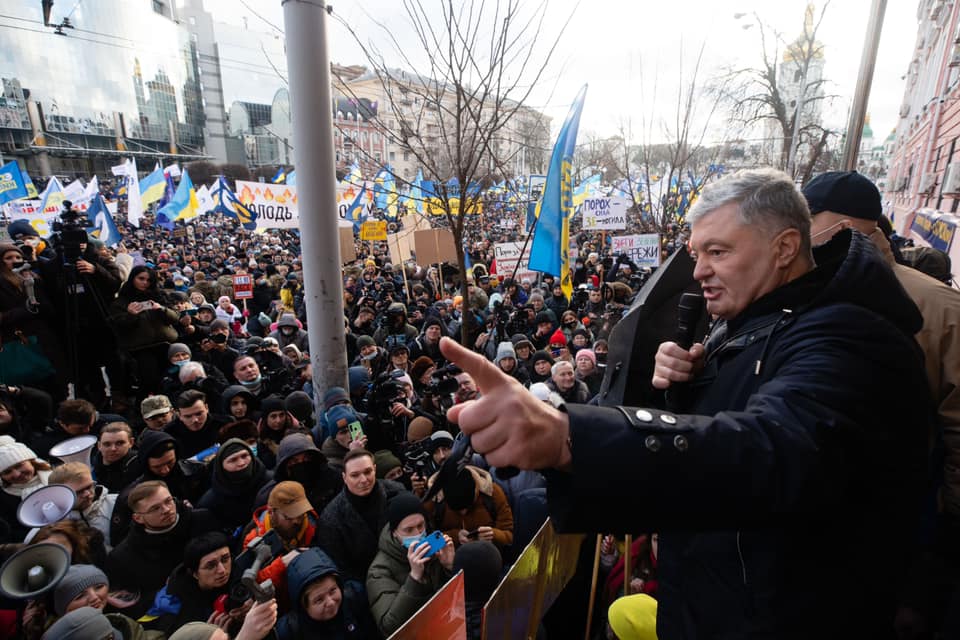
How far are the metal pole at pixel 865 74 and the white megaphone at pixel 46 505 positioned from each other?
303 inches

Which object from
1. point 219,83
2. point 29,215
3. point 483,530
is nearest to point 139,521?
point 483,530

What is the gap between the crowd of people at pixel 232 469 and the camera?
2.75 metres

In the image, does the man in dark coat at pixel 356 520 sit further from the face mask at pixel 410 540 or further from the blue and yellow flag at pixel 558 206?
the blue and yellow flag at pixel 558 206

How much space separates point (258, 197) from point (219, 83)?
83.2m

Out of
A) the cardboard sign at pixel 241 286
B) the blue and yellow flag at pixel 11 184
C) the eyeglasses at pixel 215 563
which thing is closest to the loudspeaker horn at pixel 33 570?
the eyeglasses at pixel 215 563

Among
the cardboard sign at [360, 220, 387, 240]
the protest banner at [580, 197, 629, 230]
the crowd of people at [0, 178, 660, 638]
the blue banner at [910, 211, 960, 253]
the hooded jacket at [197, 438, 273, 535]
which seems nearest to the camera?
the crowd of people at [0, 178, 660, 638]

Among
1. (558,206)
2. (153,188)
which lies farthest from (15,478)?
(153,188)

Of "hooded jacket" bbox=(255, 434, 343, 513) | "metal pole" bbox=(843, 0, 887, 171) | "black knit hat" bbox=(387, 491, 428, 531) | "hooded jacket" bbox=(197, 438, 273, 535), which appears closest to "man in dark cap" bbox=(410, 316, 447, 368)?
"hooded jacket" bbox=(255, 434, 343, 513)

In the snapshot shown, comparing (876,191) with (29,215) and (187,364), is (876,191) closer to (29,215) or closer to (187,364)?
(187,364)

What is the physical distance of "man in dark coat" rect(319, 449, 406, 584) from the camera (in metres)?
3.22

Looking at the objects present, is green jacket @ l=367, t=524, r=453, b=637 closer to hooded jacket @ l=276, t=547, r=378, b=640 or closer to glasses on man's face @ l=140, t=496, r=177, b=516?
hooded jacket @ l=276, t=547, r=378, b=640

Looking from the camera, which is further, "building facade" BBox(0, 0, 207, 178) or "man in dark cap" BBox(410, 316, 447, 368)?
"building facade" BBox(0, 0, 207, 178)

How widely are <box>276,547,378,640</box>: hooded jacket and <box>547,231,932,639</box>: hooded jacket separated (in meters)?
2.09

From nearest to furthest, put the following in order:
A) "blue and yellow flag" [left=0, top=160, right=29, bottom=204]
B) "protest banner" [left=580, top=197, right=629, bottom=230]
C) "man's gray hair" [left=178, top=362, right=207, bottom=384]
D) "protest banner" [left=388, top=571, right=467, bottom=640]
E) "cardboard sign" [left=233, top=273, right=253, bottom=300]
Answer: "protest banner" [left=388, top=571, right=467, bottom=640], "man's gray hair" [left=178, top=362, right=207, bottom=384], "cardboard sign" [left=233, top=273, right=253, bottom=300], "blue and yellow flag" [left=0, top=160, right=29, bottom=204], "protest banner" [left=580, top=197, right=629, bottom=230]
